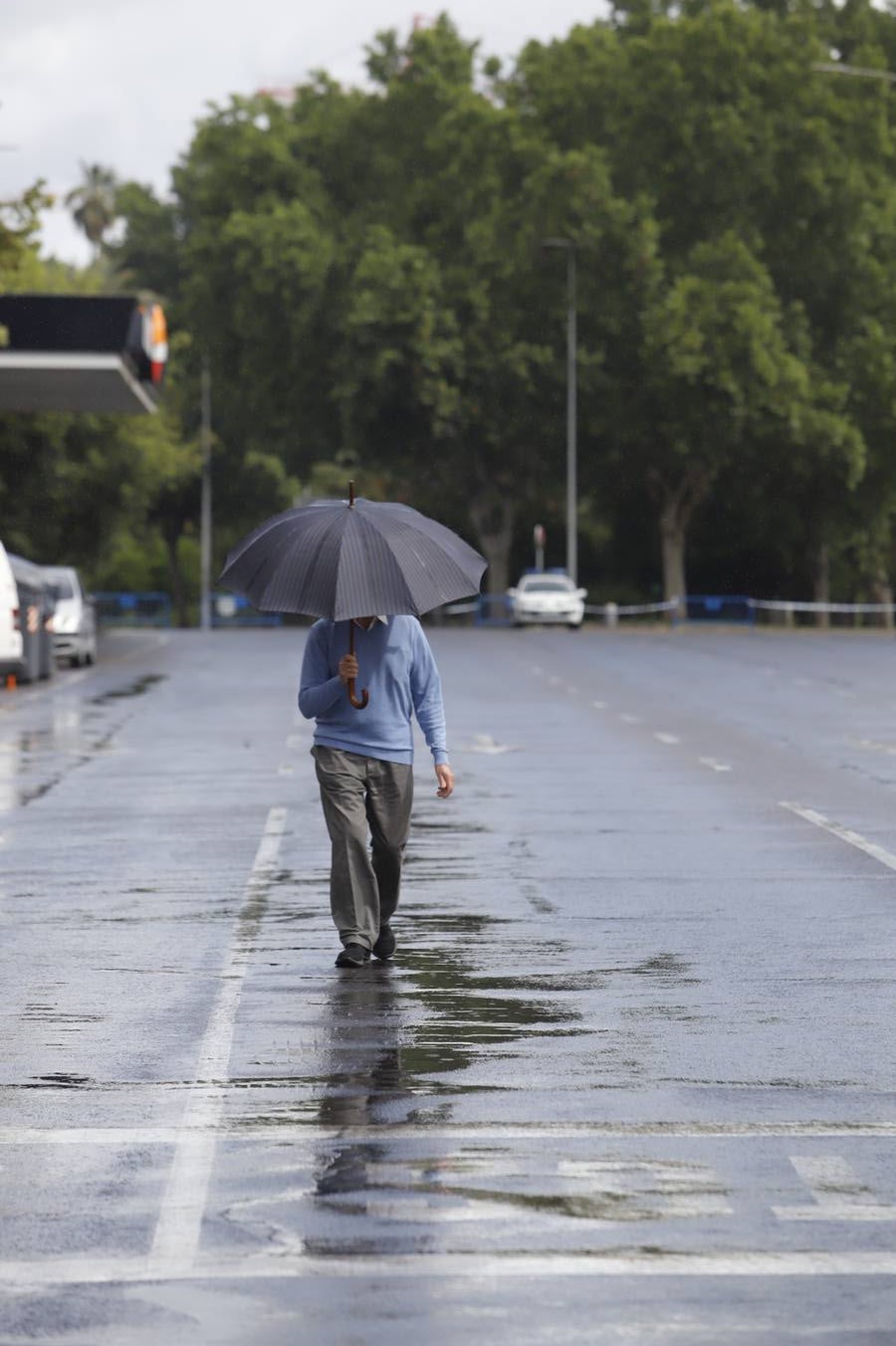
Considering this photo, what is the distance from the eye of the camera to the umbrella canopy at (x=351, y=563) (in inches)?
453

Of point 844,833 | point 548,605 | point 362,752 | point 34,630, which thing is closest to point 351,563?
point 362,752

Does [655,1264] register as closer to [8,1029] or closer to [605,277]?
[8,1029]

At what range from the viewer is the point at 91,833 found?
706 inches

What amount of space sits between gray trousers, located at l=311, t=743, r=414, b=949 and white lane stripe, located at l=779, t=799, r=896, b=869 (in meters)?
4.60

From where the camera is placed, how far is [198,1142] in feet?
26.6

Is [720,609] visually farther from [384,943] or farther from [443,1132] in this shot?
[443,1132]

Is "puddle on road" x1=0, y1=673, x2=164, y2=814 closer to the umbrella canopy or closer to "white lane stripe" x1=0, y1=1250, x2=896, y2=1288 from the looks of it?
the umbrella canopy

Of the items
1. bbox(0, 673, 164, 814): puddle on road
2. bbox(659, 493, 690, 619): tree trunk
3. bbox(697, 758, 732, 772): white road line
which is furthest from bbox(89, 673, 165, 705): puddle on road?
bbox(659, 493, 690, 619): tree trunk

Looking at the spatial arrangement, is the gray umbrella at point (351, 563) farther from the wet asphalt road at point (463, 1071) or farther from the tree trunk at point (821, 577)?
the tree trunk at point (821, 577)

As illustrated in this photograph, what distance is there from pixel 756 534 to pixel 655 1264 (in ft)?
253

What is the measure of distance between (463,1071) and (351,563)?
9.57 feet

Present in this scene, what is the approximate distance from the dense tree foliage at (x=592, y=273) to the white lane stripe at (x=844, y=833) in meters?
50.3

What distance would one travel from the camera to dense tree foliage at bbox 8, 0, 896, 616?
2921 inches

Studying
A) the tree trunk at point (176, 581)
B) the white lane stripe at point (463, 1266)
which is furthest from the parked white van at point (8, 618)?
the tree trunk at point (176, 581)
